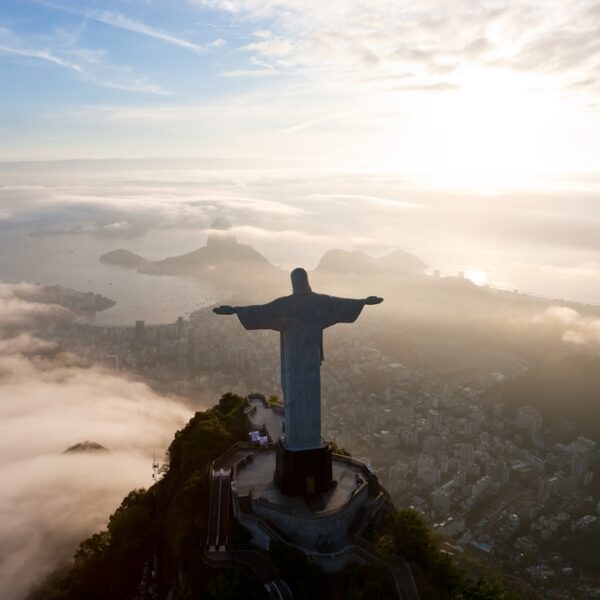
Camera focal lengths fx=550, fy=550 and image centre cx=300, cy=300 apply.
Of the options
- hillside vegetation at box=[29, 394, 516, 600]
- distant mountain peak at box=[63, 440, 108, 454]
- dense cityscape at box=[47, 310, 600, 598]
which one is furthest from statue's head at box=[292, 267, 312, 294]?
distant mountain peak at box=[63, 440, 108, 454]

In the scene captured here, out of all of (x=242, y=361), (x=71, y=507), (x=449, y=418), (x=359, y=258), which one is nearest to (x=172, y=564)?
(x=71, y=507)

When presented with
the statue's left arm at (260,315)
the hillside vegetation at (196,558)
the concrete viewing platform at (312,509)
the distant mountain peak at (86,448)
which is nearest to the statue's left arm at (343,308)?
the statue's left arm at (260,315)

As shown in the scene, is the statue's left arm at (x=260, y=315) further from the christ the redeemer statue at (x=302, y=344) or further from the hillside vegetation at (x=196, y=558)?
the hillside vegetation at (x=196, y=558)

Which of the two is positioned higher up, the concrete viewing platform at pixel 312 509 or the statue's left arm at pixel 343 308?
the statue's left arm at pixel 343 308

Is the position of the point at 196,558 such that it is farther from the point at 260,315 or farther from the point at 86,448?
the point at 86,448

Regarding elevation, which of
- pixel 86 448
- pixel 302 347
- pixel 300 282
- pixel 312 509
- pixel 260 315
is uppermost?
pixel 300 282

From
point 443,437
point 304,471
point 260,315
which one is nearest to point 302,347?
point 260,315
